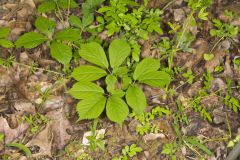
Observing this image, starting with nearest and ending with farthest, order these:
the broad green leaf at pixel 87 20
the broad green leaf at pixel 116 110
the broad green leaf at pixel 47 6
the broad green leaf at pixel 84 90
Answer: the broad green leaf at pixel 116 110
the broad green leaf at pixel 84 90
the broad green leaf at pixel 47 6
the broad green leaf at pixel 87 20

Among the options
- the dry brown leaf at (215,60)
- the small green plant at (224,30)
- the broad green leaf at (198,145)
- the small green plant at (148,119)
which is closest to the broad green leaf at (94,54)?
the small green plant at (148,119)

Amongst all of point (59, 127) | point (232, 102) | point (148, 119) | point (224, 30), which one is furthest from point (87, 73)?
point (224, 30)

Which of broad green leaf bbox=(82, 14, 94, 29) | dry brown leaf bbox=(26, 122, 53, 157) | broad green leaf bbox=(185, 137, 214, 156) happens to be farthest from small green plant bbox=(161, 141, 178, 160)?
broad green leaf bbox=(82, 14, 94, 29)

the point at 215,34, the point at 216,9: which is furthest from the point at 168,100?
the point at 216,9

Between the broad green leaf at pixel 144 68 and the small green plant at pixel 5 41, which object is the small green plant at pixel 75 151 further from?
the small green plant at pixel 5 41

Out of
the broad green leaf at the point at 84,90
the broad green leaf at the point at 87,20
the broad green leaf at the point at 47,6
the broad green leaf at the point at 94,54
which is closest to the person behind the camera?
the broad green leaf at the point at 84,90

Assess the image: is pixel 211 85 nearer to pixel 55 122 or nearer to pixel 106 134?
pixel 106 134
